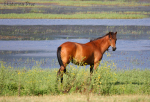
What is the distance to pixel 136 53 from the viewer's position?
54.6 feet

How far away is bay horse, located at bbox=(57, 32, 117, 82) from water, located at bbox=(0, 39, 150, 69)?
233 centimetres

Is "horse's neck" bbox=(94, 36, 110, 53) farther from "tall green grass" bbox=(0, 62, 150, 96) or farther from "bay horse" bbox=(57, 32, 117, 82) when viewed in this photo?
"tall green grass" bbox=(0, 62, 150, 96)

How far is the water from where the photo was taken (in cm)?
1370

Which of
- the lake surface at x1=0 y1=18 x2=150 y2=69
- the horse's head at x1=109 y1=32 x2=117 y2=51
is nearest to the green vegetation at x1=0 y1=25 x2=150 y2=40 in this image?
the lake surface at x1=0 y1=18 x2=150 y2=69

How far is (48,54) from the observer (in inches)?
635

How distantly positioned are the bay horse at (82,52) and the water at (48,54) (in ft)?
7.63

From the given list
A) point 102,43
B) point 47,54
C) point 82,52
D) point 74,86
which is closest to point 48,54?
point 47,54

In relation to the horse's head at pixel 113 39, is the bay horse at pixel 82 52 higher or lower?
lower

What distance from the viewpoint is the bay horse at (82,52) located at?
8805 millimetres

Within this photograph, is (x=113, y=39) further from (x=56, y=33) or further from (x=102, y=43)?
(x=56, y=33)

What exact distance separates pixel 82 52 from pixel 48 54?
713cm

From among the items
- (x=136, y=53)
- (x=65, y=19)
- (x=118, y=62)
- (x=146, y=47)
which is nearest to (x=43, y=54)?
(x=118, y=62)

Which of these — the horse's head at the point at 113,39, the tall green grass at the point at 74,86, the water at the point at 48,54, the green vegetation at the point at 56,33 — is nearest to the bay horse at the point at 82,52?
→ the horse's head at the point at 113,39

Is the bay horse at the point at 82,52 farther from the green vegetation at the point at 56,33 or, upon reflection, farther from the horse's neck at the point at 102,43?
the green vegetation at the point at 56,33
